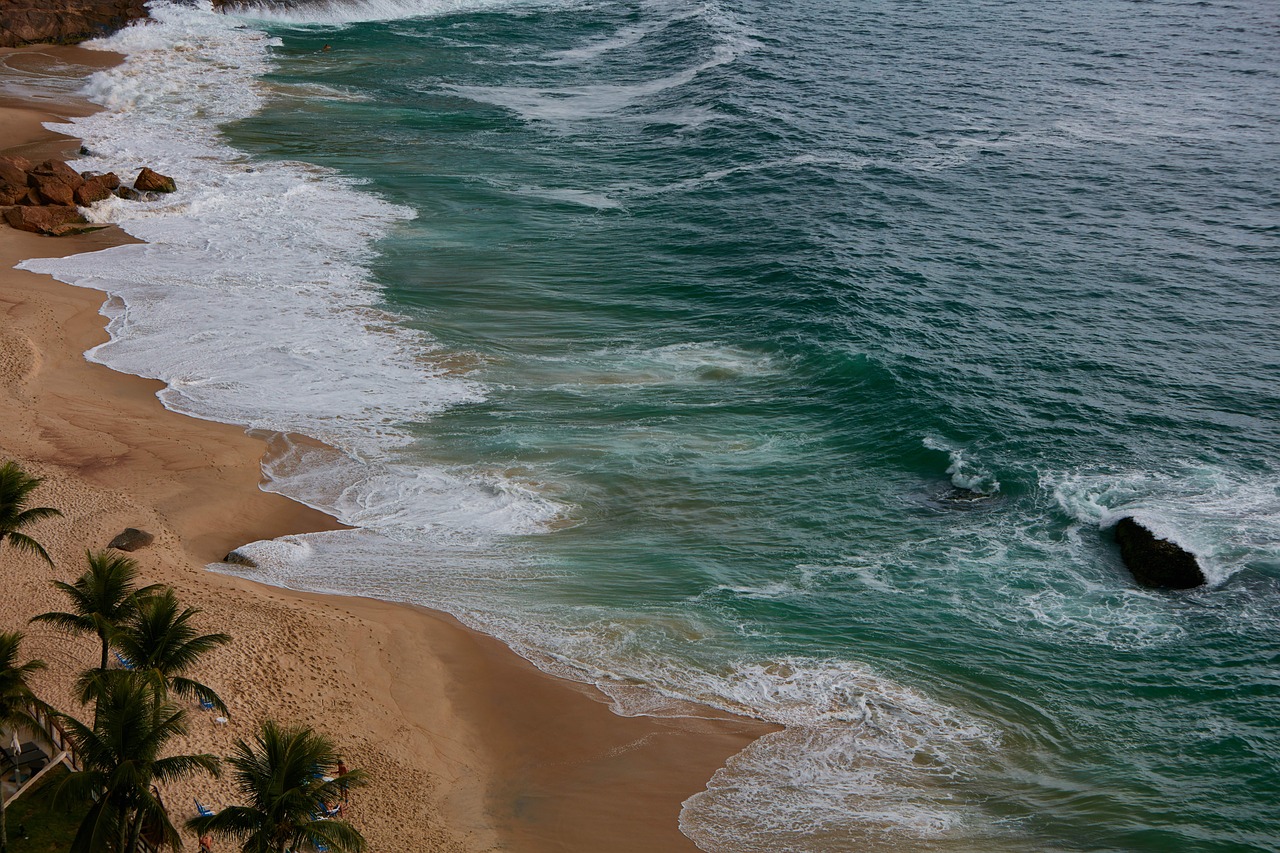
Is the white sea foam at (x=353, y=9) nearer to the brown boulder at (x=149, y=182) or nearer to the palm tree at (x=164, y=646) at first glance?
the brown boulder at (x=149, y=182)

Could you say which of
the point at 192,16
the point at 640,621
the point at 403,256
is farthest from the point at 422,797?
the point at 192,16

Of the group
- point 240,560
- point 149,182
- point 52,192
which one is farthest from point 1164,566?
point 52,192

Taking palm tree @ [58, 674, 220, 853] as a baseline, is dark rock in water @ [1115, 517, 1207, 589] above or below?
below

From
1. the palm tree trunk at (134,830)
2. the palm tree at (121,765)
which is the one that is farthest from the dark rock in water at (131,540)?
the palm tree trunk at (134,830)

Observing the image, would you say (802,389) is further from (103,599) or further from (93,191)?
(93,191)

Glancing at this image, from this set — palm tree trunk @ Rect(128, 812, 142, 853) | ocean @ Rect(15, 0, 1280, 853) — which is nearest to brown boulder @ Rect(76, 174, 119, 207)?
ocean @ Rect(15, 0, 1280, 853)

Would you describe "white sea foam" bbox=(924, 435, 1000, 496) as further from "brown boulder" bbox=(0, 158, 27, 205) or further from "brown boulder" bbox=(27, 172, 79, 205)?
"brown boulder" bbox=(0, 158, 27, 205)

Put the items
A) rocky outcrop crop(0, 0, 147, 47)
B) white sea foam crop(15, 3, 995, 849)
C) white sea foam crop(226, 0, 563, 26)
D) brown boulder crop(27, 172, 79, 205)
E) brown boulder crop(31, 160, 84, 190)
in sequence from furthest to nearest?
white sea foam crop(226, 0, 563, 26), rocky outcrop crop(0, 0, 147, 47), brown boulder crop(31, 160, 84, 190), brown boulder crop(27, 172, 79, 205), white sea foam crop(15, 3, 995, 849)
